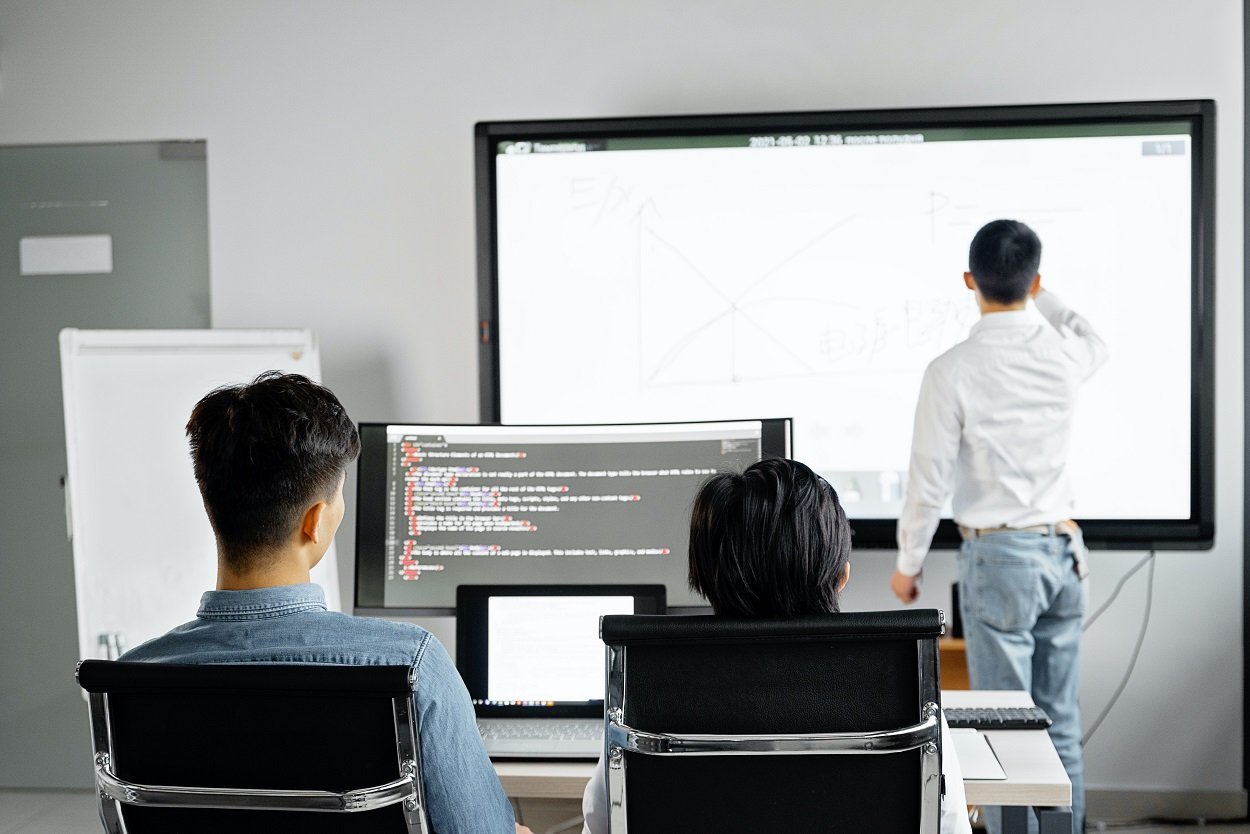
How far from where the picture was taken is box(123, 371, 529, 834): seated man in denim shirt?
120 centimetres

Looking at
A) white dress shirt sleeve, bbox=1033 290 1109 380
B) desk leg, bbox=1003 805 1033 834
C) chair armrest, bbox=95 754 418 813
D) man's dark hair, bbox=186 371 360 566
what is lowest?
desk leg, bbox=1003 805 1033 834

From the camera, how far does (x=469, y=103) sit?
333cm

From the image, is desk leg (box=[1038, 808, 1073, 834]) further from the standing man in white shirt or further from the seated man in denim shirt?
the standing man in white shirt

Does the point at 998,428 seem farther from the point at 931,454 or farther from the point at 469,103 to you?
the point at 469,103

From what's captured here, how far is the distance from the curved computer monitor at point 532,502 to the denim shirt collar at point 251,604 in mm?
793

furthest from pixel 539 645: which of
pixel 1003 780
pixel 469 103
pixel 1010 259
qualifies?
pixel 469 103

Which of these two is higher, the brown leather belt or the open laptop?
the brown leather belt

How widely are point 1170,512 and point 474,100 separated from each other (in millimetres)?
2371

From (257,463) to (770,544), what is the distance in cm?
61

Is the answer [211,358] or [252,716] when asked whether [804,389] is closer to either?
[211,358]

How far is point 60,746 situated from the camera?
11.7 feet

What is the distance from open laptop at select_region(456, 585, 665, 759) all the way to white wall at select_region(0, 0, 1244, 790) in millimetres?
1509

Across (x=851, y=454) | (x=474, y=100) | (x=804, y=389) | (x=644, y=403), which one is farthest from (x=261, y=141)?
(x=851, y=454)

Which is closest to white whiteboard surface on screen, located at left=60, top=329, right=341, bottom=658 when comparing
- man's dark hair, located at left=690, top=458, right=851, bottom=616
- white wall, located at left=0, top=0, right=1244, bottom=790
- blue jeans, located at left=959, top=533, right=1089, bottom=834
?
white wall, located at left=0, top=0, right=1244, bottom=790
